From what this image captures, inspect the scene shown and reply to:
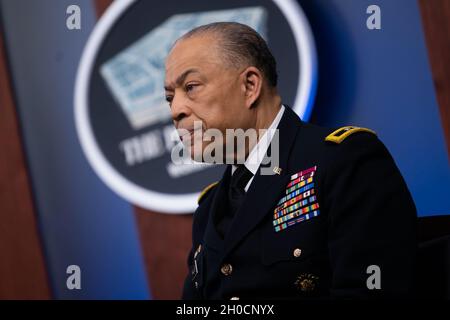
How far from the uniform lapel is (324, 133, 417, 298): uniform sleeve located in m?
0.12

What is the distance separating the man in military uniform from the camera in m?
0.98

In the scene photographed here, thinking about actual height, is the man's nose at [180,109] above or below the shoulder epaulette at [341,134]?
above

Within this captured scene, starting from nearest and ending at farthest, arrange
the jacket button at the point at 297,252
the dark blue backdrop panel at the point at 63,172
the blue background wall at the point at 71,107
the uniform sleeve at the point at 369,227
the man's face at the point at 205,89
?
the uniform sleeve at the point at 369,227 → the jacket button at the point at 297,252 → the man's face at the point at 205,89 → the blue background wall at the point at 71,107 → the dark blue backdrop panel at the point at 63,172

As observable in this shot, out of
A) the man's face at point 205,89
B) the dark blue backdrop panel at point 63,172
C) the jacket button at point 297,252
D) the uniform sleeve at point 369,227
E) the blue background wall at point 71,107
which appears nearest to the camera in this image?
the uniform sleeve at point 369,227

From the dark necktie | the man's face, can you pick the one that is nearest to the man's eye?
the man's face

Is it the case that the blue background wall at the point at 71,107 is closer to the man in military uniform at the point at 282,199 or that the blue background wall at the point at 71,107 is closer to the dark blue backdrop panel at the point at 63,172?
the dark blue backdrop panel at the point at 63,172

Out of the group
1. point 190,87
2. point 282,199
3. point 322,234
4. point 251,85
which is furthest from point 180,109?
point 322,234

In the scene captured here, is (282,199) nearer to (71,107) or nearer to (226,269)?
(226,269)

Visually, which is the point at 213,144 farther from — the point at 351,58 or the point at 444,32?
the point at 444,32

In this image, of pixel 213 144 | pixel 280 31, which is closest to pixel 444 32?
pixel 280 31

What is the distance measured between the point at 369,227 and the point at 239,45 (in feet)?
1.51

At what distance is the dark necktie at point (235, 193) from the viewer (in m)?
1.21

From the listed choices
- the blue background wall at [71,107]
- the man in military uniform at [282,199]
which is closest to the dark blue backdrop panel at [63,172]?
the blue background wall at [71,107]
